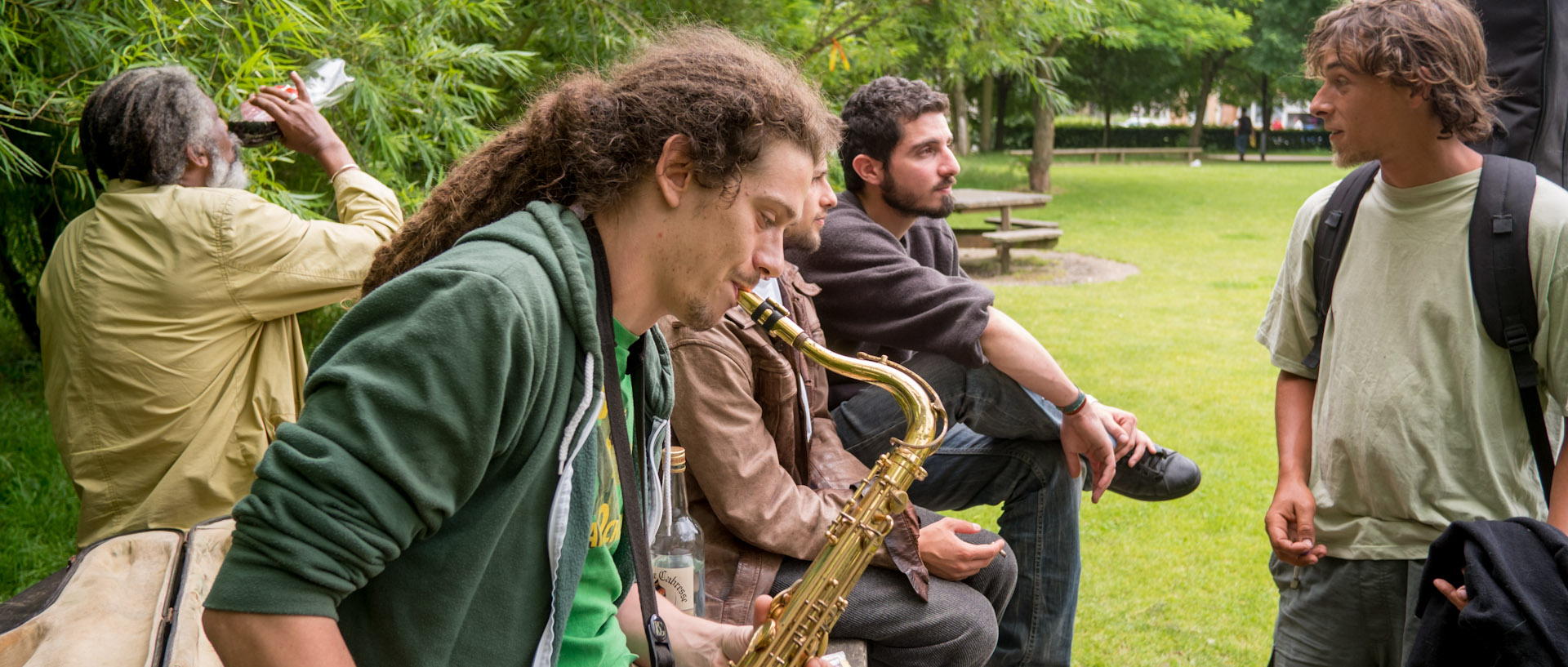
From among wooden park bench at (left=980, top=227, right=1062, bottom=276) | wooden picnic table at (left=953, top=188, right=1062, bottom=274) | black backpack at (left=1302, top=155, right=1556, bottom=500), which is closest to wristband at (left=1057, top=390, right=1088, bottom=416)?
black backpack at (left=1302, top=155, right=1556, bottom=500)

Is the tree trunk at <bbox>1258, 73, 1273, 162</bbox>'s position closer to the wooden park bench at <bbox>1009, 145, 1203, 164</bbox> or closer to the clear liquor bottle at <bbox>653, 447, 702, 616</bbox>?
the wooden park bench at <bbox>1009, 145, 1203, 164</bbox>

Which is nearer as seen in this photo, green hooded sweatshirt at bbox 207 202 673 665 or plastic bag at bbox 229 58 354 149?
green hooded sweatshirt at bbox 207 202 673 665

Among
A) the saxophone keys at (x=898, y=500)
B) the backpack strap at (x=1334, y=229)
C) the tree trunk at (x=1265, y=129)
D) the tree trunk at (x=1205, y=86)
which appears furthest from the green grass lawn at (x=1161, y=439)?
the tree trunk at (x=1265, y=129)

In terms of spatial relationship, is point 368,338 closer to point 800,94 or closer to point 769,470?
point 800,94

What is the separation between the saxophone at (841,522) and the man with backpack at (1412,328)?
956 millimetres

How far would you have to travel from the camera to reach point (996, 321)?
10.00 ft

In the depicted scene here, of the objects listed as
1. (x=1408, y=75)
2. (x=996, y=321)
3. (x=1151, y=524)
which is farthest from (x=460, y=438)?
(x=1151, y=524)

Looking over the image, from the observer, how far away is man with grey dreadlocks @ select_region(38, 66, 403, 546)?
295cm

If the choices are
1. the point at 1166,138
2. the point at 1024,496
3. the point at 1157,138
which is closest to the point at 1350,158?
the point at 1024,496

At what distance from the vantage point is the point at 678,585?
2408 mm

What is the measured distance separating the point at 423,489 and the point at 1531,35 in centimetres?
284

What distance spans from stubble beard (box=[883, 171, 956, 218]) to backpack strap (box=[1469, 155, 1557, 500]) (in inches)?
51.0

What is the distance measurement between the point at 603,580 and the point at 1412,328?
2006mm

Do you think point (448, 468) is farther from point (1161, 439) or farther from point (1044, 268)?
point (1044, 268)
